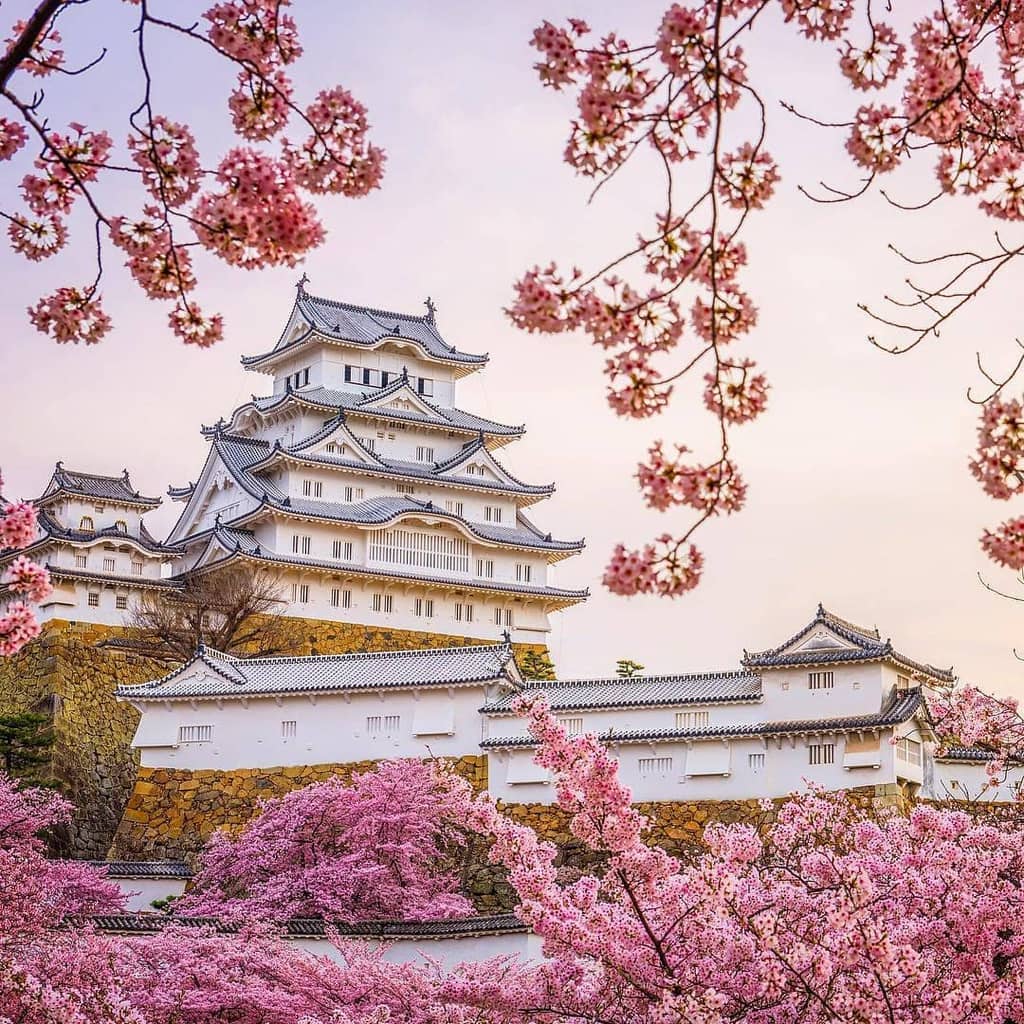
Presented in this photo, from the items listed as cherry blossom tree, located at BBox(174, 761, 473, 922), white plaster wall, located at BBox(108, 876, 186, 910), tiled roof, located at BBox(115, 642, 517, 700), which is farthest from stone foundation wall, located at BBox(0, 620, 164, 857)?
cherry blossom tree, located at BBox(174, 761, 473, 922)

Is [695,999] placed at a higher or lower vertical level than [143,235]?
lower

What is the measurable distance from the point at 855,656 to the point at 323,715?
28.6 feet

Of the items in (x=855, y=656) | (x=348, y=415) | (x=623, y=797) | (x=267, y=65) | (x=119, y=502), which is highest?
(x=348, y=415)

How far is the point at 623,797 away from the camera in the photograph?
849 cm

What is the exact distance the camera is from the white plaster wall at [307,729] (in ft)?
86.8

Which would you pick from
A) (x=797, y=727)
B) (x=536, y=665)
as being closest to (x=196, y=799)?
(x=536, y=665)

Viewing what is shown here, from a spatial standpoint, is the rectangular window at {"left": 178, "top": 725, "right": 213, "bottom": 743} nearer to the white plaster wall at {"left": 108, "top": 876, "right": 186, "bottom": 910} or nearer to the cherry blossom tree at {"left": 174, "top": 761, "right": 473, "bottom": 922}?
the cherry blossom tree at {"left": 174, "top": 761, "right": 473, "bottom": 922}

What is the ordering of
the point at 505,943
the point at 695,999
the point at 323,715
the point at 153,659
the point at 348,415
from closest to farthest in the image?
the point at 695,999
the point at 505,943
the point at 323,715
the point at 153,659
the point at 348,415

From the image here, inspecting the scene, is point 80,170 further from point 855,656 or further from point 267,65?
point 855,656

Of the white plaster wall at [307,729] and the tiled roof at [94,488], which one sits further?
the tiled roof at [94,488]

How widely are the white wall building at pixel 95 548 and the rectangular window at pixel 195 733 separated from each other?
6733mm

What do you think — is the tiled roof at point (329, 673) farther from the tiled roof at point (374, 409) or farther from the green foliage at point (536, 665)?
the tiled roof at point (374, 409)

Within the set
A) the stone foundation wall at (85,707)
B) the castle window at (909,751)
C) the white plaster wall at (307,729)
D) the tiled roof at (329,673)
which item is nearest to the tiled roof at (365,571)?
the stone foundation wall at (85,707)

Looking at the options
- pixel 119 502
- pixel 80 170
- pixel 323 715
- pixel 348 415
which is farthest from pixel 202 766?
pixel 80 170
